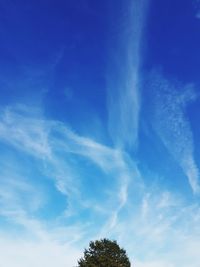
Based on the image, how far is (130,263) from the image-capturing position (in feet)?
271

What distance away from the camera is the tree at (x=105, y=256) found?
81375 millimetres

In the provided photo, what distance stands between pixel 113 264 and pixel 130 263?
4143 mm

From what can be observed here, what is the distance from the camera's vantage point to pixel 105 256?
82.2 meters

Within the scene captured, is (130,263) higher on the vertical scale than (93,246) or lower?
lower

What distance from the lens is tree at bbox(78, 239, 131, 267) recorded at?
81375 mm

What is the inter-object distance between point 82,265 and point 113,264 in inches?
272

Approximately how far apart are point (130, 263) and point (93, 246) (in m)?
8.46

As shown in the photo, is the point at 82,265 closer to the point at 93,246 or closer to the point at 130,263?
the point at 93,246

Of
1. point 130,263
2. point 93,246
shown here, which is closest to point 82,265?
point 93,246

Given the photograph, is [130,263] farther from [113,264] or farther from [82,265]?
[82,265]

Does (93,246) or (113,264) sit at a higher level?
(93,246)

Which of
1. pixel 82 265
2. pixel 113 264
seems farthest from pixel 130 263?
pixel 82 265

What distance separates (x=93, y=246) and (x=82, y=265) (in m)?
4.46

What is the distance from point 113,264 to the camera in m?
80.6
